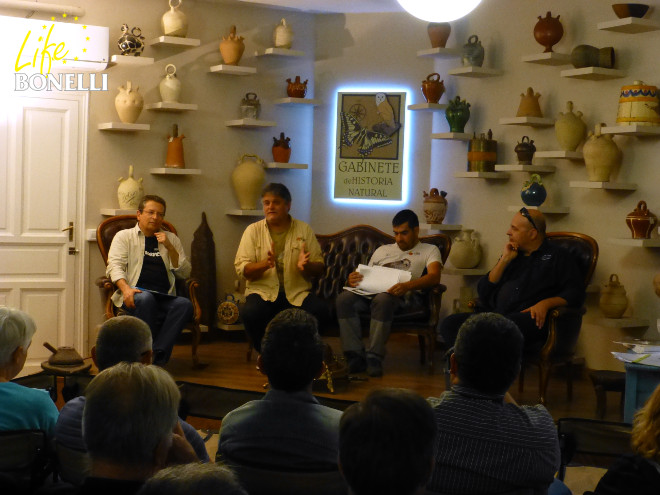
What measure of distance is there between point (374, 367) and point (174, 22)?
9.38ft

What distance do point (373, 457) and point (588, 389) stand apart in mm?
4360

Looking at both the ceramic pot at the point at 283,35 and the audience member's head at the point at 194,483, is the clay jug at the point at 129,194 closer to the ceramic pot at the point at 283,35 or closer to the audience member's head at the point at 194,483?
the ceramic pot at the point at 283,35

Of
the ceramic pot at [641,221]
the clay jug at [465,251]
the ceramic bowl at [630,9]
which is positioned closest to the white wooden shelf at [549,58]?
the ceramic bowl at [630,9]

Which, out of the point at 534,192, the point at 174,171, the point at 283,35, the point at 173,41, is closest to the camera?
the point at 534,192

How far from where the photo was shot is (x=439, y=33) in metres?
6.40

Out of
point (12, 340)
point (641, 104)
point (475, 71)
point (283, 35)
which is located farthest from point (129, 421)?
point (283, 35)

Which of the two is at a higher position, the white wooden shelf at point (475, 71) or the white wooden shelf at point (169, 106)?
the white wooden shelf at point (475, 71)

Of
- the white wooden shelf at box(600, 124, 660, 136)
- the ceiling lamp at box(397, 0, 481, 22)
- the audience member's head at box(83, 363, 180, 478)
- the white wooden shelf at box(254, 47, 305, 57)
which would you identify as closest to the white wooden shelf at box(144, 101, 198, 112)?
the white wooden shelf at box(254, 47, 305, 57)

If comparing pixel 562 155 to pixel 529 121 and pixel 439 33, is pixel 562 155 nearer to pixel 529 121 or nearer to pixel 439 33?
pixel 529 121

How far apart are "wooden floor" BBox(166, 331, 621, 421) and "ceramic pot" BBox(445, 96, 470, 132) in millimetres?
1682

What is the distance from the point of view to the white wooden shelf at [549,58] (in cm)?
568

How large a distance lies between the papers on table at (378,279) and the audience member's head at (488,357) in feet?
10.7

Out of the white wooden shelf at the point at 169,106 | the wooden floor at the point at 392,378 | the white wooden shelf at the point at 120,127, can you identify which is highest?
the white wooden shelf at the point at 169,106

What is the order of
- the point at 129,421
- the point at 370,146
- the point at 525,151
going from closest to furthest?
the point at 129,421 → the point at 525,151 → the point at 370,146
